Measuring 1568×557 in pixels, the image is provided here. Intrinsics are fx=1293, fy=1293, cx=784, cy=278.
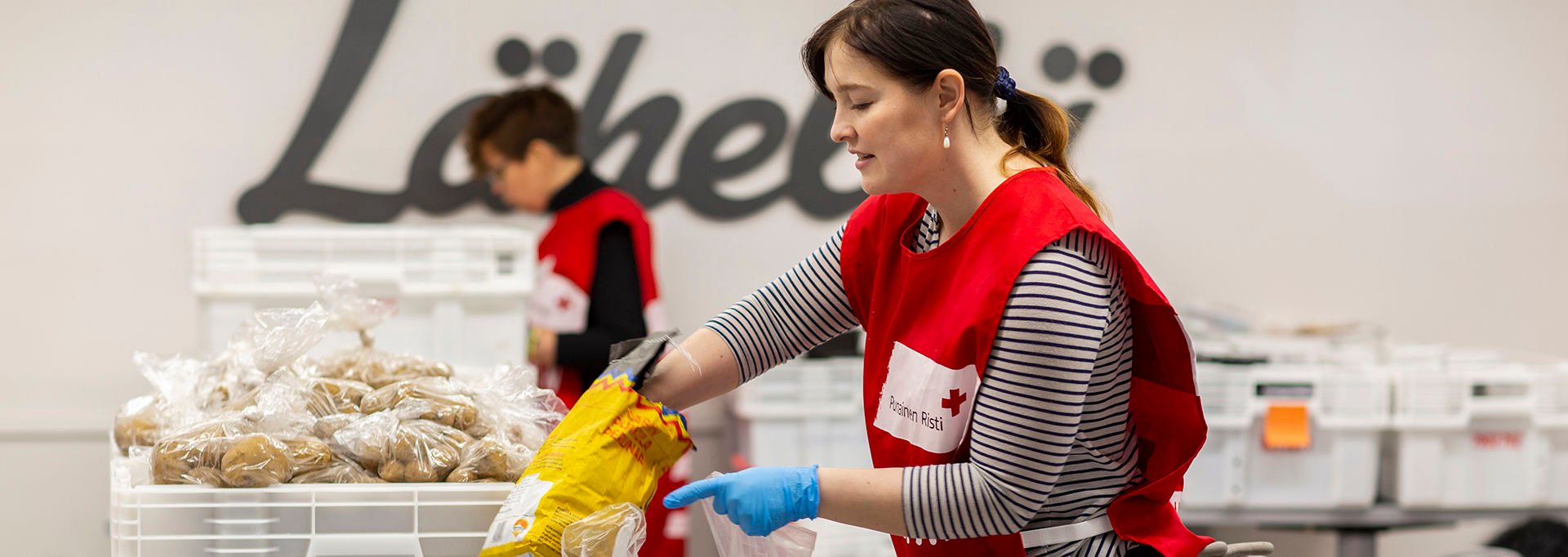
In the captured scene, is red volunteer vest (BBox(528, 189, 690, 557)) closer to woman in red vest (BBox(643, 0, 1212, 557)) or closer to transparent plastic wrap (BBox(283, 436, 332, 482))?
woman in red vest (BBox(643, 0, 1212, 557))

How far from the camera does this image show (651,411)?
148cm

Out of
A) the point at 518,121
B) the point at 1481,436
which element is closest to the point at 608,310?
the point at 518,121

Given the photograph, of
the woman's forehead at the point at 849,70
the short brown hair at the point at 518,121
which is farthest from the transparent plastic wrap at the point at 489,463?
the short brown hair at the point at 518,121

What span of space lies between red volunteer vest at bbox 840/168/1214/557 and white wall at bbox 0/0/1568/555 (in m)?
2.48

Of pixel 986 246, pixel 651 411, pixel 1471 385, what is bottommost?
pixel 1471 385

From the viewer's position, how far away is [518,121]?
3.47 metres

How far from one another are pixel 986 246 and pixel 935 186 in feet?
0.36

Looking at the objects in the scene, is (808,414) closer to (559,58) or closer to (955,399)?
(559,58)

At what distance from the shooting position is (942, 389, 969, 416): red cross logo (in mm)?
1468

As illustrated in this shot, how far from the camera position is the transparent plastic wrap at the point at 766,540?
1.50 metres

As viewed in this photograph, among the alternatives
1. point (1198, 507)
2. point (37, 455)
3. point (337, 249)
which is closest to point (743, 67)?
point (337, 249)

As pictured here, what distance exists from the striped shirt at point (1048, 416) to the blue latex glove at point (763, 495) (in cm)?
11

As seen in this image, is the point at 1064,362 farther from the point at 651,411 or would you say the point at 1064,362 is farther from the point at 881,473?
the point at 651,411

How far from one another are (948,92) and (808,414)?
6.65 ft
